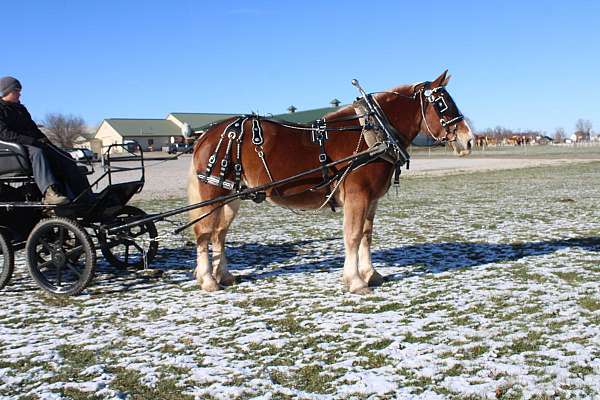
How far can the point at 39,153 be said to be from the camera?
616 centimetres

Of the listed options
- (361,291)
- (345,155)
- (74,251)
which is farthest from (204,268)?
(345,155)

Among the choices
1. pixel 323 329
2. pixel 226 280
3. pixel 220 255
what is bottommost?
pixel 323 329

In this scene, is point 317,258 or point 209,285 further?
point 317,258

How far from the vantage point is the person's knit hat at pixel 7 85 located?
6.32m

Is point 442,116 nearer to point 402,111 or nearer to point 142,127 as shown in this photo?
point 402,111

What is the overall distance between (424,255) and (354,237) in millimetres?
2493

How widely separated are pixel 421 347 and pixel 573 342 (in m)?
1.25

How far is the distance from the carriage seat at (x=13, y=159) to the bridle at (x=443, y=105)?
4.63 meters

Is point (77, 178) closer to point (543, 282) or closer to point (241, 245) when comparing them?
point (241, 245)

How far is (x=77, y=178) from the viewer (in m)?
6.76

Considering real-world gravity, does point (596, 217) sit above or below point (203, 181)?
below

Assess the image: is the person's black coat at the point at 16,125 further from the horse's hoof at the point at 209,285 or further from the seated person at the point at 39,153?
the horse's hoof at the point at 209,285

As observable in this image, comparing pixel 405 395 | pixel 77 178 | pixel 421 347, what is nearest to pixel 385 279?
pixel 421 347

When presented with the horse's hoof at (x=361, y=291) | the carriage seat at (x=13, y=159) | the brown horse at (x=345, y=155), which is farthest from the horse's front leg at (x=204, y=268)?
the carriage seat at (x=13, y=159)
